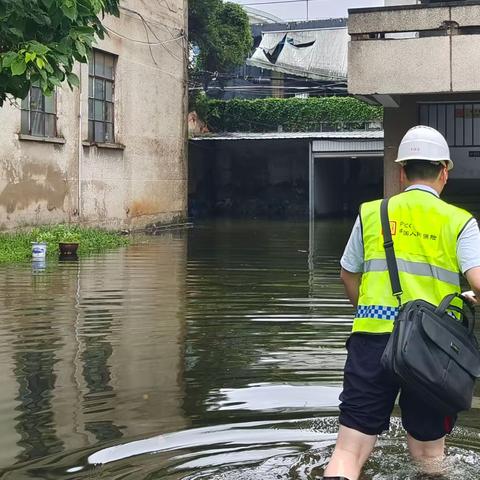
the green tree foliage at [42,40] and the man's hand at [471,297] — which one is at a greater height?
the green tree foliage at [42,40]

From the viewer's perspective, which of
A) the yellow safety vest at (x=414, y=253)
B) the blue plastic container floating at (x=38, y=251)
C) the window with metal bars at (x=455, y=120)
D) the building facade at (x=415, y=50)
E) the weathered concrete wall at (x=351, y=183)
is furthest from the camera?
the weathered concrete wall at (x=351, y=183)

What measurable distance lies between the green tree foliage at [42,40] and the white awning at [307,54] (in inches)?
1333

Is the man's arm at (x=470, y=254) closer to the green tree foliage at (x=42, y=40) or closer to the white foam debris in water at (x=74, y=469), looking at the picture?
the white foam debris in water at (x=74, y=469)

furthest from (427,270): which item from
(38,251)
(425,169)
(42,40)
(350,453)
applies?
(38,251)

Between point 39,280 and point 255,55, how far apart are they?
30262mm

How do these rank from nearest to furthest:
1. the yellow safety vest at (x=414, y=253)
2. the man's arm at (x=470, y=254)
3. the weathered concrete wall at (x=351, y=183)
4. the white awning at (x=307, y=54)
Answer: the man's arm at (x=470, y=254) < the yellow safety vest at (x=414, y=253) < the weathered concrete wall at (x=351, y=183) < the white awning at (x=307, y=54)

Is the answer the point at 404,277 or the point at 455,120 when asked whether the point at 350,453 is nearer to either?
the point at 404,277

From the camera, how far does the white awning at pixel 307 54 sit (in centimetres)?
3991

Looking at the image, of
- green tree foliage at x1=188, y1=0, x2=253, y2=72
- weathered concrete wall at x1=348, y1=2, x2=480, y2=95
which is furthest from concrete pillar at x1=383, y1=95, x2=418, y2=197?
green tree foliage at x1=188, y1=0, x2=253, y2=72

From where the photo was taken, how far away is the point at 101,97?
71.6 feet

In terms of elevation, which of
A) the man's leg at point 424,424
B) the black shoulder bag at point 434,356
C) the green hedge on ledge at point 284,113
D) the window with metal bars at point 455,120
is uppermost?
the green hedge on ledge at point 284,113

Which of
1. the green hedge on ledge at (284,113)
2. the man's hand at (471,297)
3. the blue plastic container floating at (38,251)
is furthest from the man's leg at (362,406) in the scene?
the green hedge on ledge at (284,113)

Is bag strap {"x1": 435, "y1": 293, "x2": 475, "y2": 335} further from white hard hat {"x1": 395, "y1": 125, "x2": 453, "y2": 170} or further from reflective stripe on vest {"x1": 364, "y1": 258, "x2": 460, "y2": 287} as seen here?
white hard hat {"x1": 395, "y1": 125, "x2": 453, "y2": 170}

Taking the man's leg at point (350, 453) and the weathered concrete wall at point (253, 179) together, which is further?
the weathered concrete wall at point (253, 179)
